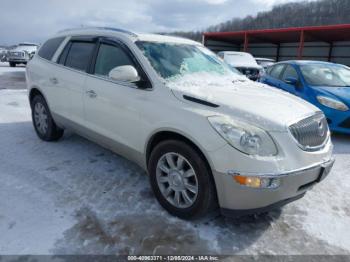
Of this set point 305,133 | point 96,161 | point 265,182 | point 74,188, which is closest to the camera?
point 265,182

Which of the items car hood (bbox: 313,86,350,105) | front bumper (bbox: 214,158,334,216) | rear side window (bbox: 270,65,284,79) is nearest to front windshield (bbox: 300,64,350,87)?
car hood (bbox: 313,86,350,105)

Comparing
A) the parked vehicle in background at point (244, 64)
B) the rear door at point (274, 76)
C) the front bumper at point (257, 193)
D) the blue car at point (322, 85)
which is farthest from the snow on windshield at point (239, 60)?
the front bumper at point (257, 193)

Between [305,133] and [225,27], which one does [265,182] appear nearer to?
[305,133]

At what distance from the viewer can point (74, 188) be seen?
359cm

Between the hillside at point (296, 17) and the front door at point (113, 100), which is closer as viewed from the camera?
the front door at point (113, 100)

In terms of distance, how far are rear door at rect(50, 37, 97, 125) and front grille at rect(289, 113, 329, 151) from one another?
266 centimetres

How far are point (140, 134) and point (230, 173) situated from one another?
3.72 feet

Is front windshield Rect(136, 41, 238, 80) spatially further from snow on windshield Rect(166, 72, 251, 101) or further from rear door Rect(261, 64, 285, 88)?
rear door Rect(261, 64, 285, 88)

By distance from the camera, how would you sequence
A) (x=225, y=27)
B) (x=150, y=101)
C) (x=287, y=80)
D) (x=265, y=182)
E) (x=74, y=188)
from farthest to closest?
1. (x=225, y=27)
2. (x=287, y=80)
3. (x=74, y=188)
4. (x=150, y=101)
5. (x=265, y=182)

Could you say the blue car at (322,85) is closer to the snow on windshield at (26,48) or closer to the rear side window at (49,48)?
the rear side window at (49,48)

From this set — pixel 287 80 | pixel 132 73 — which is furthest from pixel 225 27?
pixel 132 73

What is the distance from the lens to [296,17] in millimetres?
59812

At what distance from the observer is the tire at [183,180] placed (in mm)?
2752

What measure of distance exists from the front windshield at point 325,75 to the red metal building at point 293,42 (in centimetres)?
2031
